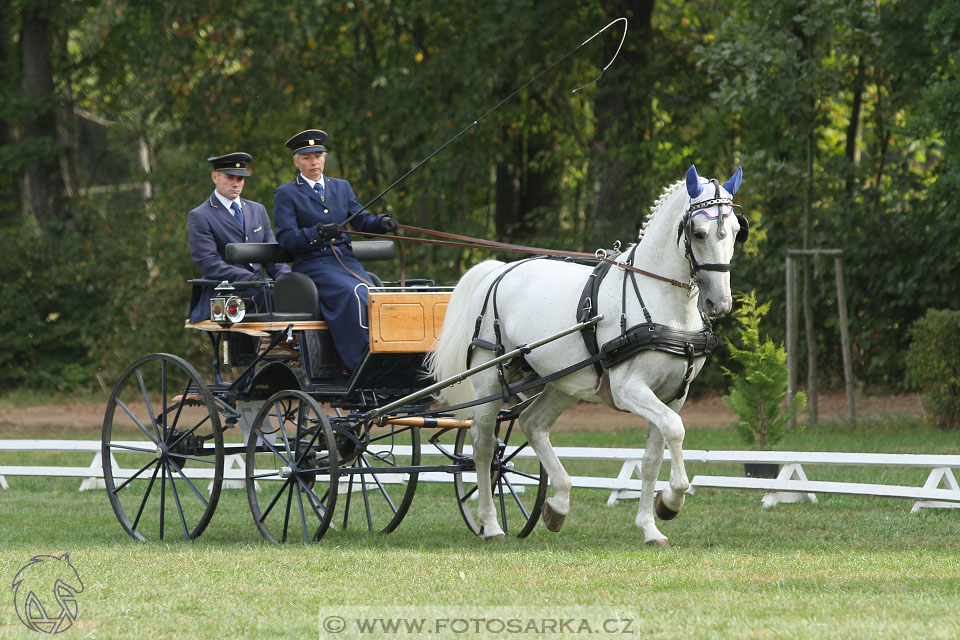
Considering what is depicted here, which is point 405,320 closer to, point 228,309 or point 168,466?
point 228,309

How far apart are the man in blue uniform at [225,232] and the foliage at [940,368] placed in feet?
25.4

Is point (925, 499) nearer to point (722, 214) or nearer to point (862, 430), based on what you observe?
point (722, 214)

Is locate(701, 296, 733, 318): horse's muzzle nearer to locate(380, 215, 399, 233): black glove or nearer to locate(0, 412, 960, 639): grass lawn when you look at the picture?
locate(0, 412, 960, 639): grass lawn

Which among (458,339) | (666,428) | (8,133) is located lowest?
(666,428)

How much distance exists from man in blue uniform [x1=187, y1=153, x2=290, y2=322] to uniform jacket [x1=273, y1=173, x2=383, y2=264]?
57 cm

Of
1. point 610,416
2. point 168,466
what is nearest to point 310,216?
point 168,466

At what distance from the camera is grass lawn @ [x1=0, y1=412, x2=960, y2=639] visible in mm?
4879

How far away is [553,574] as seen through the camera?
5965 millimetres

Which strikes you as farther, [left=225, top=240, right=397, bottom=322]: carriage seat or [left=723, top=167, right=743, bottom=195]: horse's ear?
[left=225, top=240, right=397, bottom=322]: carriage seat

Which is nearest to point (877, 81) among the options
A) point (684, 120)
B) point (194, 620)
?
point (684, 120)

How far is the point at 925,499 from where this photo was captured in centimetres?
879

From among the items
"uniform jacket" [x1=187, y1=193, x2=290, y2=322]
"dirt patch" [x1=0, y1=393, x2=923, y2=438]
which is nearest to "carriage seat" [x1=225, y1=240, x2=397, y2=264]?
"uniform jacket" [x1=187, y1=193, x2=290, y2=322]

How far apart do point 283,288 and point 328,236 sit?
0.49 metres

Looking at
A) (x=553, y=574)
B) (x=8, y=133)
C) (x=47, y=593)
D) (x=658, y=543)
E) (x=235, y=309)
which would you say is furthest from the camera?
(x=8, y=133)
